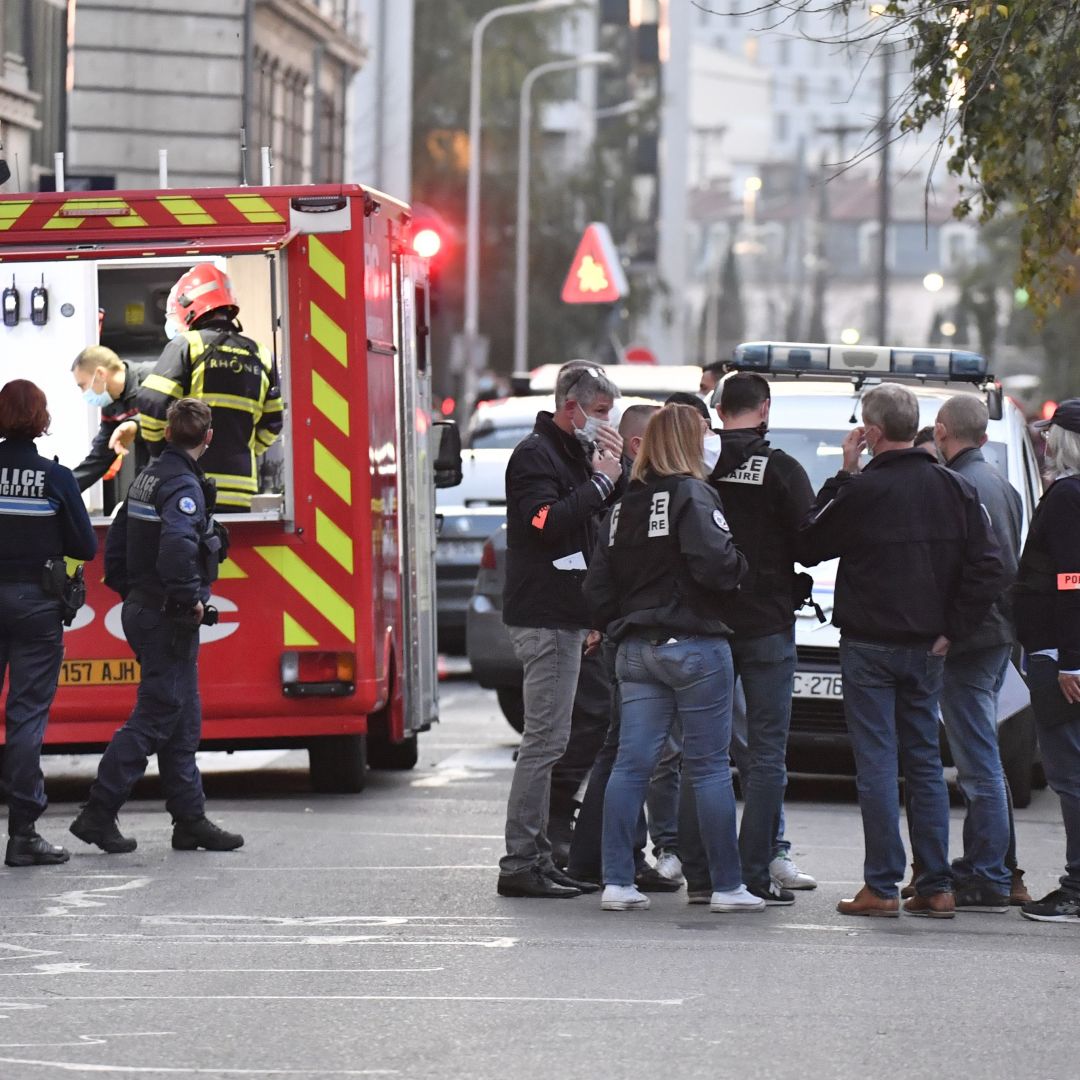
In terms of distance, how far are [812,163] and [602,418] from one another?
600ft

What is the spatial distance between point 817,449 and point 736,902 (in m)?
4.55

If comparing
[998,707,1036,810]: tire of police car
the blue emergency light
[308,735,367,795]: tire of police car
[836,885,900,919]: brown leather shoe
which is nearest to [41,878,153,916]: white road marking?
[836,885,900,919]: brown leather shoe

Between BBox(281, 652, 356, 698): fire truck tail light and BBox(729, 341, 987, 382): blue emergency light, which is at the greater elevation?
BBox(729, 341, 987, 382): blue emergency light

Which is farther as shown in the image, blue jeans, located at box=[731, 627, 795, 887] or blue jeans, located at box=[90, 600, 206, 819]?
blue jeans, located at box=[90, 600, 206, 819]

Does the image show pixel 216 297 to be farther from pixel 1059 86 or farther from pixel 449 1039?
pixel 449 1039

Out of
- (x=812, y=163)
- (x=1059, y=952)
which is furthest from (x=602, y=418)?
(x=812, y=163)

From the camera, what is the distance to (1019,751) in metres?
13.0

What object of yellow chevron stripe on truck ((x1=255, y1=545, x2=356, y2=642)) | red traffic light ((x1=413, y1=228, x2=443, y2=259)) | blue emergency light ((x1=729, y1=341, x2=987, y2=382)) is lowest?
yellow chevron stripe on truck ((x1=255, y1=545, x2=356, y2=642))

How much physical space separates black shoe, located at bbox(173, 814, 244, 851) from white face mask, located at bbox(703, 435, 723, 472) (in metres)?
2.72

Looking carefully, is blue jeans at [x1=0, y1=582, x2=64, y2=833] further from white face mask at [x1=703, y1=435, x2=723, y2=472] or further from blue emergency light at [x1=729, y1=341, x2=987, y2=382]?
blue emergency light at [x1=729, y1=341, x2=987, y2=382]

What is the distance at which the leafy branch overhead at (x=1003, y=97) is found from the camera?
11336 mm

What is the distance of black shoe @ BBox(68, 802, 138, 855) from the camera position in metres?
10.8

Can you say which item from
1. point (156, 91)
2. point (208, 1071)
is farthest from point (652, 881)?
point (156, 91)

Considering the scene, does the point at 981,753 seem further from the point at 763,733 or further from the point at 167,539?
the point at 167,539
